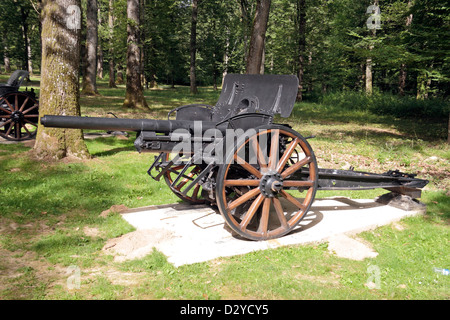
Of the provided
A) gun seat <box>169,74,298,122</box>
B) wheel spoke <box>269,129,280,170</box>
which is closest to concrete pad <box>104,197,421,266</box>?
wheel spoke <box>269,129,280,170</box>

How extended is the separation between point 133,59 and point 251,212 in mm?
12505

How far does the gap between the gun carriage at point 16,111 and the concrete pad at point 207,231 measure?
19.3 feet

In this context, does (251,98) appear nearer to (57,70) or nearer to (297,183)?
(297,183)

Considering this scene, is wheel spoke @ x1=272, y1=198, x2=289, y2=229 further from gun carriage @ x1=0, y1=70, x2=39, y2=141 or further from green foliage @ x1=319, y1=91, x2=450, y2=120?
green foliage @ x1=319, y1=91, x2=450, y2=120

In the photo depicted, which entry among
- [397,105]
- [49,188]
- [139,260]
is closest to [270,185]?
[139,260]

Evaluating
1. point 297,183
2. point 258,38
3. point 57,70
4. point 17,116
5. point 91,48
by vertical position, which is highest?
point 91,48

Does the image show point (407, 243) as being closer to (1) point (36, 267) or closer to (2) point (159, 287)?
(2) point (159, 287)

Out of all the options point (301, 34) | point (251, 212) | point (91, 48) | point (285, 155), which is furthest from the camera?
point (301, 34)

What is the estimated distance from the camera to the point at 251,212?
13.9 ft

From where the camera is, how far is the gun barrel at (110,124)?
12.5 ft

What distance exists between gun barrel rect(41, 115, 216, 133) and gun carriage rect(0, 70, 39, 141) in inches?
246

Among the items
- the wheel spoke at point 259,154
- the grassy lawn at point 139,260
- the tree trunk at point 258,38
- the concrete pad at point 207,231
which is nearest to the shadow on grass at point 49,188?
the grassy lawn at point 139,260

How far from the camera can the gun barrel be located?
3822 millimetres
